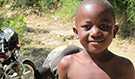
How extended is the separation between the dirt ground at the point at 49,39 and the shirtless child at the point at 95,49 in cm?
416

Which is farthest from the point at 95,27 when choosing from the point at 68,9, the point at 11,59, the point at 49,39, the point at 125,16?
the point at 68,9

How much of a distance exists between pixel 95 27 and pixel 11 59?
2.88 meters

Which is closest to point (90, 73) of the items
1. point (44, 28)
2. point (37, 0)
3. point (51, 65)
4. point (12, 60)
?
point (51, 65)

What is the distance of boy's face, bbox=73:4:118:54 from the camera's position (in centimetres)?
165

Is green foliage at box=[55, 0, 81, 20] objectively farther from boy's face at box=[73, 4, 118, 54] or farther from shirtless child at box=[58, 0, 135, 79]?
boy's face at box=[73, 4, 118, 54]

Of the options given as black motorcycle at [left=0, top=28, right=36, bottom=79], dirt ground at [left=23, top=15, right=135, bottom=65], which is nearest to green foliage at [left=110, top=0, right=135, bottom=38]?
dirt ground at [left=23, top=15, right=135, bottom=65]

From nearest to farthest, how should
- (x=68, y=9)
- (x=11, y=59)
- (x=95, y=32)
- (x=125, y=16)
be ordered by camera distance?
1. (x=95, y=32)
2. (x=11, y=59)
3. (x=125, y=16)
4. (x=68, y=9)

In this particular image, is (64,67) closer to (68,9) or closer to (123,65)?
(123,65)

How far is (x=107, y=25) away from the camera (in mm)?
1665

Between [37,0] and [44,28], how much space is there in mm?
1430

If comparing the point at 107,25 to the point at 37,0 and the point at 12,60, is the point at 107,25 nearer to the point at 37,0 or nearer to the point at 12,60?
the point at 12,60

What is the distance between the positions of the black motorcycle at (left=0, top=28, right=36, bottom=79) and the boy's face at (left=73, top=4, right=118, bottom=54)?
258 cm

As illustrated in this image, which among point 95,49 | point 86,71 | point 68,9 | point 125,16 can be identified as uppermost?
point 95,49

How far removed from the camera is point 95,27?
166 centimetres
